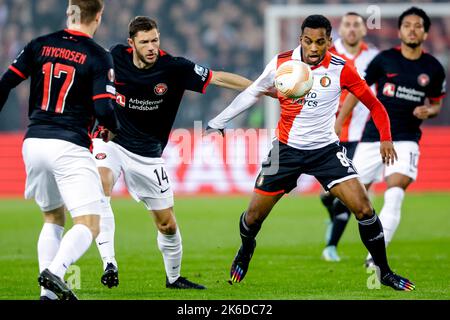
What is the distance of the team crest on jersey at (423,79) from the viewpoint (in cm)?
1089

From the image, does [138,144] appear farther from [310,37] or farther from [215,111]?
[215,111]

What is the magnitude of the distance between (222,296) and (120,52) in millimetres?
2538

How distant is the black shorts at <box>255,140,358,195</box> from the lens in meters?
8.79

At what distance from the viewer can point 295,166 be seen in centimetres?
888

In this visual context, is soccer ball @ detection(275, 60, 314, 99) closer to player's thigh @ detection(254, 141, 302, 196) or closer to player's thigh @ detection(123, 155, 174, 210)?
player's thigh @ detection(254, 141, 302, 196)

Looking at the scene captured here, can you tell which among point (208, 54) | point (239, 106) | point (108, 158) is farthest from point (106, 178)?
point (208, 54)

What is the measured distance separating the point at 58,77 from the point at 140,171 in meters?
1.82

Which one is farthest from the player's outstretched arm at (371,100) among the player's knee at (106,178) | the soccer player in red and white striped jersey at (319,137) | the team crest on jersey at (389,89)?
the player's knee at (106,178)

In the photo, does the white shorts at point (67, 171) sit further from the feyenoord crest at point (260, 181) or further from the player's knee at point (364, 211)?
the player's knee at point (364, 211)

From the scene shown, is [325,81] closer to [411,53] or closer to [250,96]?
[250,96]

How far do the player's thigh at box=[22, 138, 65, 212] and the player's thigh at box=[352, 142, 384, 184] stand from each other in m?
4.45

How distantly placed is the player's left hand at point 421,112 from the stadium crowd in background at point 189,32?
37.7 ft

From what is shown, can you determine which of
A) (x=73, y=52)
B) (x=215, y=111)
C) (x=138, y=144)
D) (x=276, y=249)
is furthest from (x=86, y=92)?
(x=215, y=111)

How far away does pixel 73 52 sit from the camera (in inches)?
290
